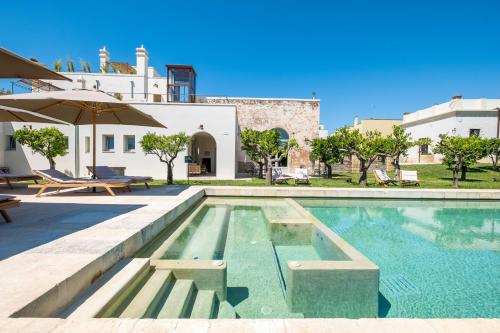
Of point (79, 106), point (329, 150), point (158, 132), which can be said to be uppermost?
point (158, 132)

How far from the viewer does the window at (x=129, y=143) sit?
675 inches

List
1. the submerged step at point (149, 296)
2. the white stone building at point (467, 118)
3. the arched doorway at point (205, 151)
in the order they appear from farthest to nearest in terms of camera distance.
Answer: the white stone building at point (467, 118), the arched doorway at point (205, 151), the submerged step at point (149, 296)

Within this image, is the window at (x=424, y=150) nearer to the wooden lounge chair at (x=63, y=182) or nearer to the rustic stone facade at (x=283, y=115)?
the rustic stone facade at (x=283, y=115)

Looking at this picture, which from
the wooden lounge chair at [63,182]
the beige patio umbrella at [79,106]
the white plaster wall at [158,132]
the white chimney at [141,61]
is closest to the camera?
the beige patio umbrella at [79,106]

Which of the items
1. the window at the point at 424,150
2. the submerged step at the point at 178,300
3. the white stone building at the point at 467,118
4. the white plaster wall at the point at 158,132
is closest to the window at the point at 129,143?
the white plaster wall at the point at 158,132

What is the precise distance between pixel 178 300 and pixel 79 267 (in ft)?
3.32

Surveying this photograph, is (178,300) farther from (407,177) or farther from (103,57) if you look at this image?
(103,57)

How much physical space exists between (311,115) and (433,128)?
45.1 feet

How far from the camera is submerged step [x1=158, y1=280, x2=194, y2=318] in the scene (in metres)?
2.65

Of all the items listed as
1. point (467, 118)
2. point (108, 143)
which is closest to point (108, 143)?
point (108, 143)

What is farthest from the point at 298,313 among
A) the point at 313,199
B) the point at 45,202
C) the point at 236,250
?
the point at 313,199

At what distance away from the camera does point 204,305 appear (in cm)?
299

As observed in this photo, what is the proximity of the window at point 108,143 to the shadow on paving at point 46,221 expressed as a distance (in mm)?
11781

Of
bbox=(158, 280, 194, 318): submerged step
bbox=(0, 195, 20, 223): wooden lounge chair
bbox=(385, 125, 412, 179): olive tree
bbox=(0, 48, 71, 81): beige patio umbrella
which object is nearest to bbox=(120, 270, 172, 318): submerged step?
bbox=(158, 280, 194, 318): submerged step
